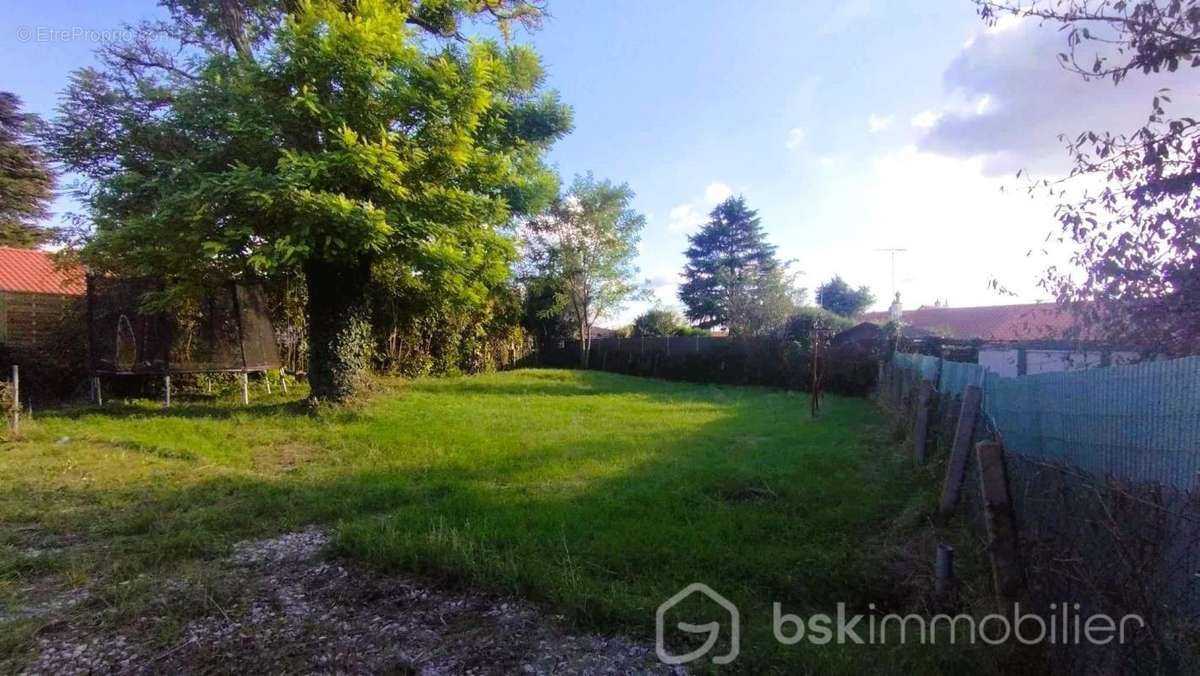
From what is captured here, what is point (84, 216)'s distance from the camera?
8.88 m

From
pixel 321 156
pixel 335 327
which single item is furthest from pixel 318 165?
pixel 335 327

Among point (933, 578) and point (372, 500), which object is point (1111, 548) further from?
point (372, 500)

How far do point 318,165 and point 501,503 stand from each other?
16.5 feet

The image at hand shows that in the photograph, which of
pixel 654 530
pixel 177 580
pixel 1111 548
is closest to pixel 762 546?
pixel 654 530

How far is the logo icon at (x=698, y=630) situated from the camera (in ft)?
8.94

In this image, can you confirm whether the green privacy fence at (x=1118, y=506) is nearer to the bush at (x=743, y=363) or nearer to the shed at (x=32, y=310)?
the shed at (x=32, y=310)

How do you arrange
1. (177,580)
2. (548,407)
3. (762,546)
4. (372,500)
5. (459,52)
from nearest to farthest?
1. (177,580)
2. (762,546)
3. (372,500)
4. (459,52)
5. (548,407)

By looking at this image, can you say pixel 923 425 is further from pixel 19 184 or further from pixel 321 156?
pixel 19 184

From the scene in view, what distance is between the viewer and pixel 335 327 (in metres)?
9.48

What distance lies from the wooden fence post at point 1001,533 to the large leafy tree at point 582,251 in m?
19.6

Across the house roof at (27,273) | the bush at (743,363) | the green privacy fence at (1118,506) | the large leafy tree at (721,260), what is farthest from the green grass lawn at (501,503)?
the large leafy tree at (721,260)

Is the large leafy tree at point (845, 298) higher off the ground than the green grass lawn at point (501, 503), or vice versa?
the large leafy tree at point (845, 298)

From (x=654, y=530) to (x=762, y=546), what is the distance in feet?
2.39

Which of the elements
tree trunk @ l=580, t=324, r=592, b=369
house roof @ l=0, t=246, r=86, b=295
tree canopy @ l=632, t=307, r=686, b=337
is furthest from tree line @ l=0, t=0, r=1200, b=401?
tree canopy @ l=632, t=307, r=686, b=337
